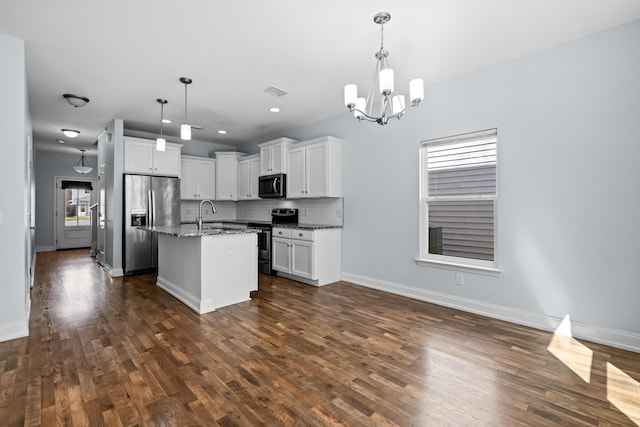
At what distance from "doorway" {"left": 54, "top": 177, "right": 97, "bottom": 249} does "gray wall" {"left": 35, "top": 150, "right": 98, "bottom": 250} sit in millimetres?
128

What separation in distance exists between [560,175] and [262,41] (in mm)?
2984

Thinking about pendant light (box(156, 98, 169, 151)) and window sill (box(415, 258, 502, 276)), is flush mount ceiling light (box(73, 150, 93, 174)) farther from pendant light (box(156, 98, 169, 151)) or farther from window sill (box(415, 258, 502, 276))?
window sill (box(415, 258, 502, 276))

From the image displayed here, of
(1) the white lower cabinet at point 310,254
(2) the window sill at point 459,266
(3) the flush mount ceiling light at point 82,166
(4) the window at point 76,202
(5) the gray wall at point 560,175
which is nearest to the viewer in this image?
(5) the gray wall at point 560,175

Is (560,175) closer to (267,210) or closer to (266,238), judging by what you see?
(266,238)

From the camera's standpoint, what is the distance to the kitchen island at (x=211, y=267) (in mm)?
3564

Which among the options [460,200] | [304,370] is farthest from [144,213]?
[460,200]

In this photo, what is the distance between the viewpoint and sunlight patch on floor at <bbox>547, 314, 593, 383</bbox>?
2287mm

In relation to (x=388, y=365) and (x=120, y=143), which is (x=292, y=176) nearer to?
(x=120, y=143)

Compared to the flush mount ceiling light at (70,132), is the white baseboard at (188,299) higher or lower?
lower

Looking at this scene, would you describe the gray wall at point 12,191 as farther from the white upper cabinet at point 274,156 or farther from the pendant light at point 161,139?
the white upper cabinet at point 274,156

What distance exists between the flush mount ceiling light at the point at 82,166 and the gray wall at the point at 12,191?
21.4 feet

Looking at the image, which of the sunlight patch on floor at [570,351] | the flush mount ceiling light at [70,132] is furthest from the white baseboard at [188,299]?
the flush mount ceiling light at [70,132]

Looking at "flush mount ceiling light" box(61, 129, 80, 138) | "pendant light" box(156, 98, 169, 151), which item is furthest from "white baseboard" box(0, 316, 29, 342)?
"flush mount ceiling light" box(61, 129, 80, 138)

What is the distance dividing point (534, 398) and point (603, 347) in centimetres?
126
